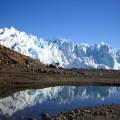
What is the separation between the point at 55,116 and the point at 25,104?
17.7 metres

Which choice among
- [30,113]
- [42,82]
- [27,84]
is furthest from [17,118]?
[42,82]

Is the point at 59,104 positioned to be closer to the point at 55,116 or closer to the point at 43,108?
the point at 43,108

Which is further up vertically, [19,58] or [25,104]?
[19,58]

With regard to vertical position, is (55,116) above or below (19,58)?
below

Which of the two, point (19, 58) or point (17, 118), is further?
point (19, 58)

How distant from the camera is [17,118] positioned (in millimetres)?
53031

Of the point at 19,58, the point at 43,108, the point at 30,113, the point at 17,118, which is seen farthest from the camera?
the point at 19,58

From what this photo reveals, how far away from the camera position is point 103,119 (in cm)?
5378

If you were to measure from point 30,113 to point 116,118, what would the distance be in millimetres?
13799

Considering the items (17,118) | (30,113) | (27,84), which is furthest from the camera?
(27,84)

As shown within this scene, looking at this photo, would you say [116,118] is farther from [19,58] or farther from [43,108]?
[19,58]

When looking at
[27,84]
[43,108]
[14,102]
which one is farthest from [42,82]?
[43,108]

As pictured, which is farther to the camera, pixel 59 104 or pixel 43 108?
pixel 59 104

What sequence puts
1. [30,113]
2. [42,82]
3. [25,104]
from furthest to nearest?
[42,82] < [25,104] < [30,113]
